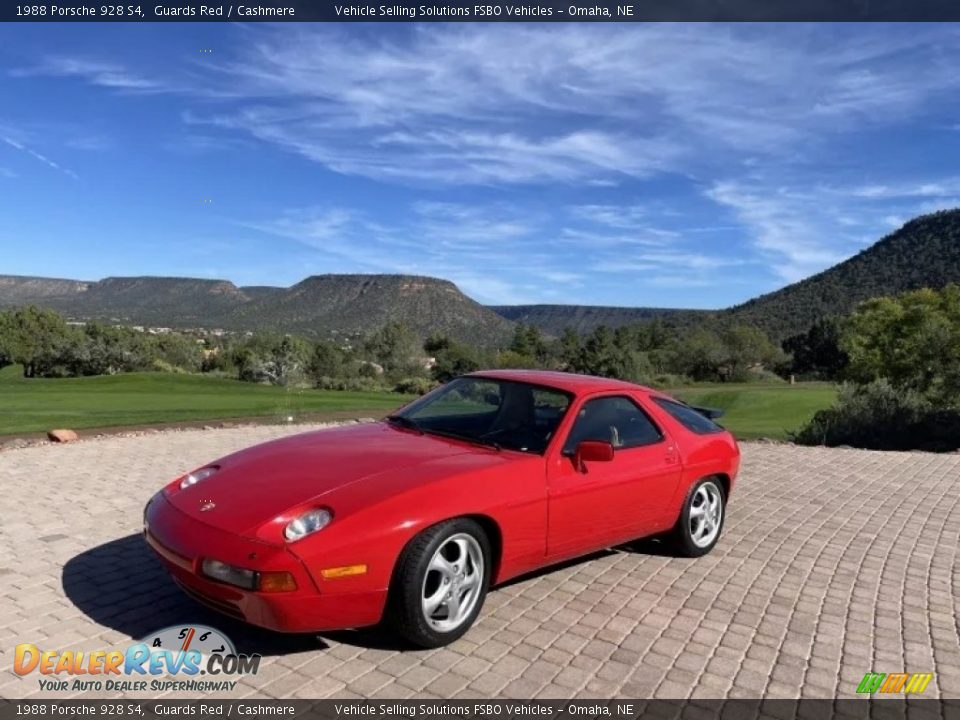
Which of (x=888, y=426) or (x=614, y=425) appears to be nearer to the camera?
(x=614, y=425)

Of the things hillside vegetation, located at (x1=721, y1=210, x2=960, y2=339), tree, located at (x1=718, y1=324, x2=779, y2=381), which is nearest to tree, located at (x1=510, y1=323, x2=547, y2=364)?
tree, located at (x1=718, y1=324, x2=779, y2=381)

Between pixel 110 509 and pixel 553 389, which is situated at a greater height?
pixel 553 389

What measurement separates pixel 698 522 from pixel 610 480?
136 cm

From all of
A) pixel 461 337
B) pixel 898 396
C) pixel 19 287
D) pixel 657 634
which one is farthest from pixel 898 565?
pixel 19 287

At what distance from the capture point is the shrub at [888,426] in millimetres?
16031

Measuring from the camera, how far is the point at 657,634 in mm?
3861

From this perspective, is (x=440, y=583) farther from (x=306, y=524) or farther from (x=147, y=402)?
(x=147, y=402)

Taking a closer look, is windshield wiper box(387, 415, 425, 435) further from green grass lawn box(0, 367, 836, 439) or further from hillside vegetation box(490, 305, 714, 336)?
hillside vegetation box(490, 305, 714, 336)

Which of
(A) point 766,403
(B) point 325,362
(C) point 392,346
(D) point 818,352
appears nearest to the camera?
(A) point 766,403

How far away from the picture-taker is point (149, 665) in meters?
3.21

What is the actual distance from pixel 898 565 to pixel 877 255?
92393mm

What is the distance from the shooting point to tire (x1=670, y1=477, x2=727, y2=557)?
5.13m

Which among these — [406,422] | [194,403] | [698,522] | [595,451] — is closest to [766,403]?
[194,403]

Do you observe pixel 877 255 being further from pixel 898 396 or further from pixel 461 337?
pixel 898 396
